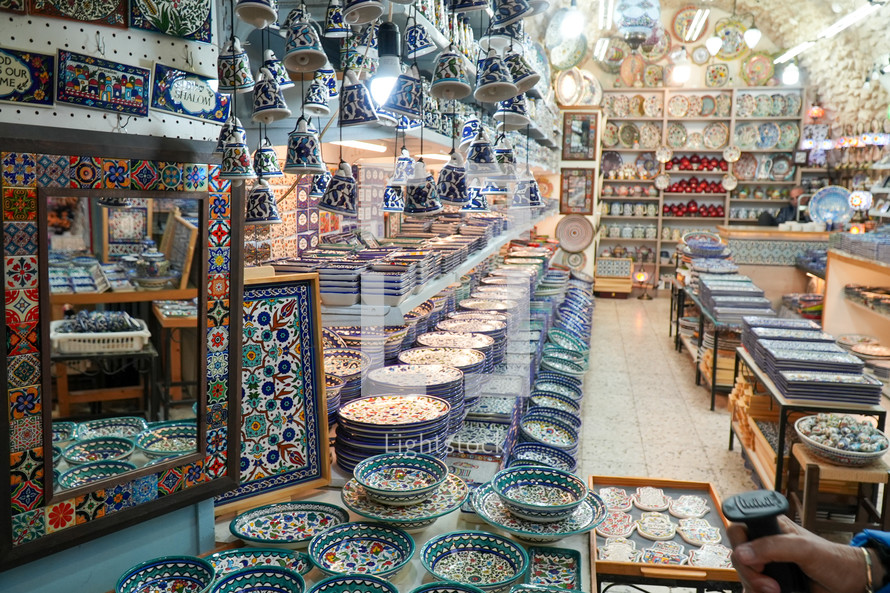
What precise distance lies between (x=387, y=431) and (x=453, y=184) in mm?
1018

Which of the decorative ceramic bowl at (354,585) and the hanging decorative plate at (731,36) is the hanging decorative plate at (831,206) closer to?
the hanging decorative plate at (731,36)

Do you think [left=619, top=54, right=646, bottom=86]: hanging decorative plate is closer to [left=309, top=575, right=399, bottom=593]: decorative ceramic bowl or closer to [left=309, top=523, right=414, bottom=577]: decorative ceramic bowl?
[left=309, top=523, right=414, bottom=577]: decorative ceramic bowl

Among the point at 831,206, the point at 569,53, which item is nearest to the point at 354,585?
the point at 569,53

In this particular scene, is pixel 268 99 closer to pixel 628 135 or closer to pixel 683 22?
pixel 628 135

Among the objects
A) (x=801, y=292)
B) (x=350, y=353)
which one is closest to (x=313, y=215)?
(x=350, y=353)

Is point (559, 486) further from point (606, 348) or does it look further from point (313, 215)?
point (606, 348)

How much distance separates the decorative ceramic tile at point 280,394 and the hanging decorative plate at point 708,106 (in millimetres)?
12223

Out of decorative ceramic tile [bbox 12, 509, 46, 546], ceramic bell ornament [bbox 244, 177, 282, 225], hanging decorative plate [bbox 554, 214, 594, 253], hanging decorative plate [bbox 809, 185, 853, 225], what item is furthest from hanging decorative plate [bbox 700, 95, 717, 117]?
decorative ceramic tile [bbox 12, 509, 46, 546]

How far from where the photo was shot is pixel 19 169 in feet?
4.32

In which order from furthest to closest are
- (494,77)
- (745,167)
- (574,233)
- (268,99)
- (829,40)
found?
(745,167)
(574,233)
(829,40)
(494,77)
(268,99)

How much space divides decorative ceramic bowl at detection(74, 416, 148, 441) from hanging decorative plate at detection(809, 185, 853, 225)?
1051cm

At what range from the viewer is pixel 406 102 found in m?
2.12

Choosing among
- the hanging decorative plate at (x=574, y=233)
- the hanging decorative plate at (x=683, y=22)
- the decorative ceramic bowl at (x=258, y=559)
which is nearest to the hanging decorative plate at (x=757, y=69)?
the hanging decorative plate at (x=683, y=22)

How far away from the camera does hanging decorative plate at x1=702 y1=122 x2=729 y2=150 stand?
41.9 ft
